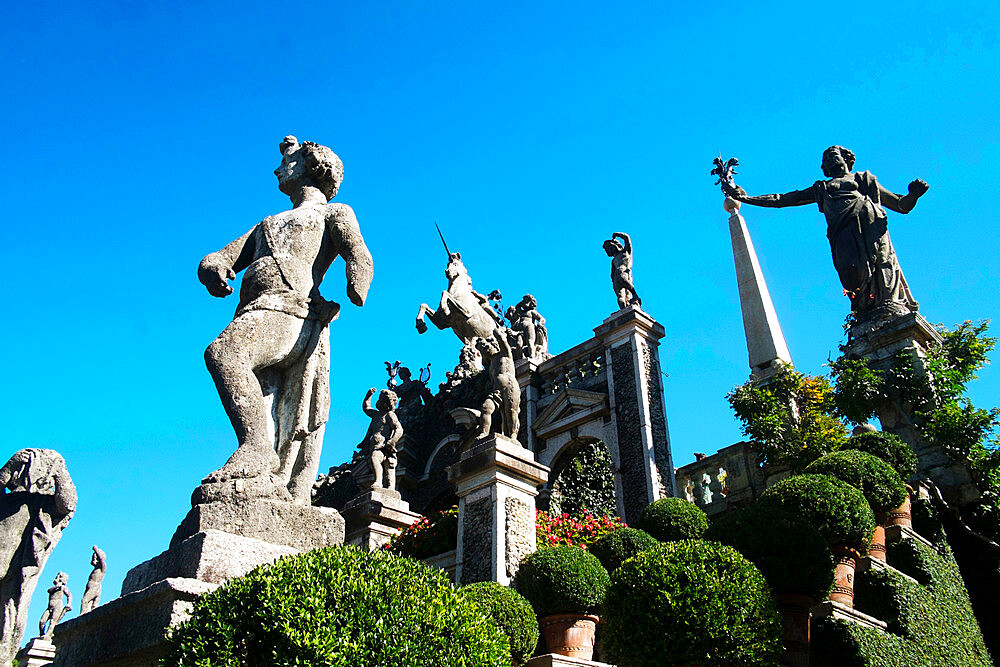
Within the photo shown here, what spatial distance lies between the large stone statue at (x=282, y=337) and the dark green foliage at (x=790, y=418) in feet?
22.0

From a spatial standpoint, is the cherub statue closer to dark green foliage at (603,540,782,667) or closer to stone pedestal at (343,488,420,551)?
stone pedestal at (343,488,420,551)

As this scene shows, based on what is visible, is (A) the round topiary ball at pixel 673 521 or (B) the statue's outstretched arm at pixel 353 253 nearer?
(B) the statue's outstretched arm at pixel 353 253

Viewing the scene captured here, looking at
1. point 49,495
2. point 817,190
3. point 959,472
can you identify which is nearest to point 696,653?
point 959,472

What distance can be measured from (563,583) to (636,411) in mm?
7297

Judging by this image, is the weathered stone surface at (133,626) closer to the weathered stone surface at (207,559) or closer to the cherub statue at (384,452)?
the weathered stone surface at (207,559)

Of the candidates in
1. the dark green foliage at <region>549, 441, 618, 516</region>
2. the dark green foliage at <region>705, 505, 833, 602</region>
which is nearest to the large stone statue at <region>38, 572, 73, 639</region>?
the dark green foliage at <region>549, 441, 618, 516</region>

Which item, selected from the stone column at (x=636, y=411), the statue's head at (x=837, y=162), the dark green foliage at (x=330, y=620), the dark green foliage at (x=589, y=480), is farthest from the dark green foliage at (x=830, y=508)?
the statue's head at (x=837, y=162)

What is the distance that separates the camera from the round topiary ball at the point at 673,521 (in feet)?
26.9

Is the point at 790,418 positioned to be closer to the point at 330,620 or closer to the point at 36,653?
the point at 330,620

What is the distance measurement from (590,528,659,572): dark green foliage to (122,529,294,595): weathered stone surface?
4643 mm

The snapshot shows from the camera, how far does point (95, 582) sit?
1451 centimetres

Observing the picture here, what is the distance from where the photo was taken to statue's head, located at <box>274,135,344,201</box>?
5.59 m

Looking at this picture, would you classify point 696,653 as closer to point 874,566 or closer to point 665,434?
point 874,566

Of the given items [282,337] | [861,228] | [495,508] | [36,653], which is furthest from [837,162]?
[36,653]
